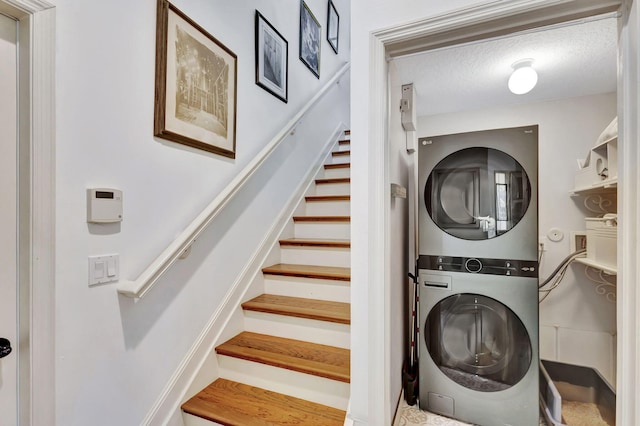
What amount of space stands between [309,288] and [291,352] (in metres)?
0.46

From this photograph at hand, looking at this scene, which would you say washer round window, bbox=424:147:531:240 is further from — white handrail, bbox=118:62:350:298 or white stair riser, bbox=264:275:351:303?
white handrail, bbox=118:62:350:298

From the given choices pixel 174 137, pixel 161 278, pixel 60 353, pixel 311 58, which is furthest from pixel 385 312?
pixel 311 58

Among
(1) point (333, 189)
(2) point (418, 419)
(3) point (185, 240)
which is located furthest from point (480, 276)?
(3) point (185, 240)

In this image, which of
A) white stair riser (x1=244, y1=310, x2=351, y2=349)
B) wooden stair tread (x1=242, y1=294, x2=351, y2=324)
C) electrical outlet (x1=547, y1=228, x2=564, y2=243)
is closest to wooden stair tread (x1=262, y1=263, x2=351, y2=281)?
wooden stair tread (x1=242, y1=294, x2=351, y2=324)

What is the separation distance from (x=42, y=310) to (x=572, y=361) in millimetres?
3274

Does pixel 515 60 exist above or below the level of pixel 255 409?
above

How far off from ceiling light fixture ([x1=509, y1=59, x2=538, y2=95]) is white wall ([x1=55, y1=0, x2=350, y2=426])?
178 cm

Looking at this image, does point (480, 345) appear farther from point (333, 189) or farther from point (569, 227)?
point (333, 189)

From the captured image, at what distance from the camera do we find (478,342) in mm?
1811

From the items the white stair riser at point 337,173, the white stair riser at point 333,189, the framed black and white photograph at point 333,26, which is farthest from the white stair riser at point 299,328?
the framed black and white photograph at point 333,26

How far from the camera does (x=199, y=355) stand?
1614 millimetres

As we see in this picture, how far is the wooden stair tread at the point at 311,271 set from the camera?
1916mm

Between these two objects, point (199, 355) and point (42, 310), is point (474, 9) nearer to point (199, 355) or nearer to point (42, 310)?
point (42, 310)

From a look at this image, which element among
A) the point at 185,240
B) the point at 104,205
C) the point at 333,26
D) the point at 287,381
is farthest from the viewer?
the point at 333,26
